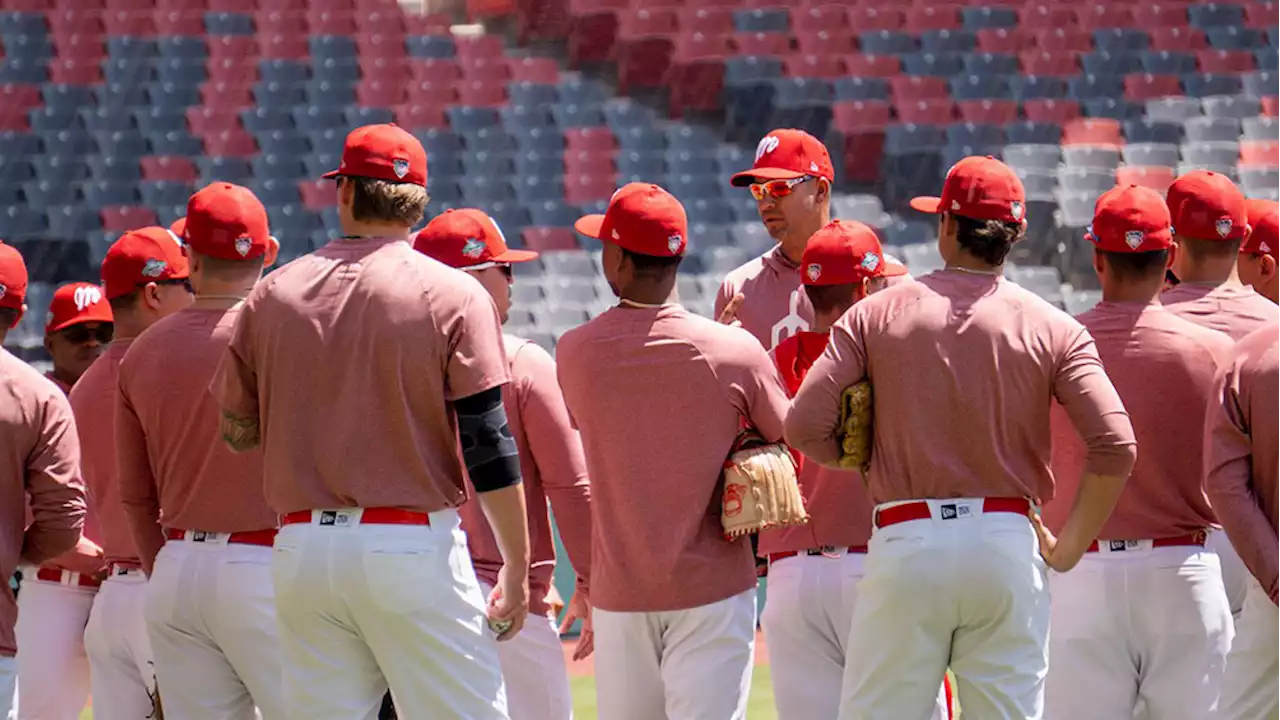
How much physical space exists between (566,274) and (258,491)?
7.70 metres

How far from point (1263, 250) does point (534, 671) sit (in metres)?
2.76

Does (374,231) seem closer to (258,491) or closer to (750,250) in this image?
(258,491)

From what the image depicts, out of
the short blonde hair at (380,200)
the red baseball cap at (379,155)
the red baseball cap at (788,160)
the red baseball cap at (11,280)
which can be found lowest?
the red baseball cap at (11,280)

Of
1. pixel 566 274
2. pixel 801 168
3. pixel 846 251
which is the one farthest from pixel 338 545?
pixel 566 274

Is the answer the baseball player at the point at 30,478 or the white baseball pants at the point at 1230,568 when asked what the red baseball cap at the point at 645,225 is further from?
the white baseball pants at the point at 1230,568

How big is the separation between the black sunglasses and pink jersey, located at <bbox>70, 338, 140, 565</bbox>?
0.85 meters

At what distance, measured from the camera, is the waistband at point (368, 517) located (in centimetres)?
357

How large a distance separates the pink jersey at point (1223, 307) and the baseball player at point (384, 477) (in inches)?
87.2

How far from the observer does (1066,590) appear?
173 inches

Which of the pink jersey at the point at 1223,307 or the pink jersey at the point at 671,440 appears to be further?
the pink jersey at the point at 1223,307

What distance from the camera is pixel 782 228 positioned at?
5.37 metres

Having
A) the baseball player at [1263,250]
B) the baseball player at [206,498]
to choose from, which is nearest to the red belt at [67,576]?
the baseball player at [206,498]

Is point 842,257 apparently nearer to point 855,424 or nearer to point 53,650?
point 855,424

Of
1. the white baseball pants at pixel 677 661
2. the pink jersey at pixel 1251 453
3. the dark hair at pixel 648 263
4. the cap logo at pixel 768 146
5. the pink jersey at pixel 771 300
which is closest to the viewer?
the pink jersey at pixel 1251 453
